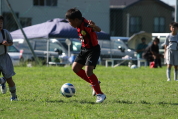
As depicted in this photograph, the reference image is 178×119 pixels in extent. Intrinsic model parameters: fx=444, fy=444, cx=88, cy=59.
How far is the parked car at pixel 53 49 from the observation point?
69.0ft

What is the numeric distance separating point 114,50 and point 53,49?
3.44 meters

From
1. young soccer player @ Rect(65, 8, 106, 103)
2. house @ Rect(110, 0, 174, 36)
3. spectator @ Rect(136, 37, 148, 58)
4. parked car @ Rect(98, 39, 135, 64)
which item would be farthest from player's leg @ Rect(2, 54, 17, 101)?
house @ Rect(110, 0, 174, 36)

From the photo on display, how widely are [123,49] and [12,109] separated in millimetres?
17257

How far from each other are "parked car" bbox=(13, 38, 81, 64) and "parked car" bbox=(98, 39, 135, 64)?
1.51 m

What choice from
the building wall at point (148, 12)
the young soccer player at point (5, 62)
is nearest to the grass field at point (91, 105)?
the young soccer player at point (5, 62)

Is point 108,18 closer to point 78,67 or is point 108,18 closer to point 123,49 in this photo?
point 123,49

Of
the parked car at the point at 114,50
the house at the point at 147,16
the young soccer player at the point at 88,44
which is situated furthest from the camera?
the house at the point at 147,16

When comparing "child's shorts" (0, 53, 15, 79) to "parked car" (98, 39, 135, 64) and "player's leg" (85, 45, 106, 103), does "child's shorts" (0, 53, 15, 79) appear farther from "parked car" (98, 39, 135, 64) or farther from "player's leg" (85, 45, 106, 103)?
"parked car" (98, 39, 135, 64)

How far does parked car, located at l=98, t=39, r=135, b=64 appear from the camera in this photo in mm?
22969

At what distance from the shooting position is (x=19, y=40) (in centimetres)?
2314

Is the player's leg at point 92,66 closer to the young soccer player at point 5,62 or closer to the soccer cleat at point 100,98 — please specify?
the soccer cleat at point 100,98

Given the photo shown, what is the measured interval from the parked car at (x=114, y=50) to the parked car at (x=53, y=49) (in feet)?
4.97

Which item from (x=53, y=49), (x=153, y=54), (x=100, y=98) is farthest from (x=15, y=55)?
(x=100, y=98)

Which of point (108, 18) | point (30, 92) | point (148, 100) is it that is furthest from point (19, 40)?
point (148, 100)
